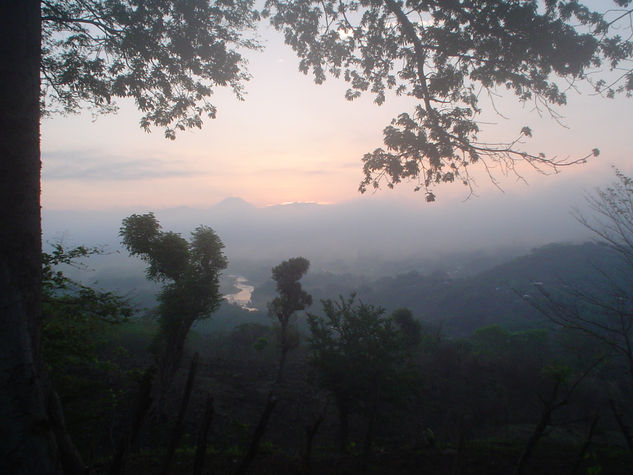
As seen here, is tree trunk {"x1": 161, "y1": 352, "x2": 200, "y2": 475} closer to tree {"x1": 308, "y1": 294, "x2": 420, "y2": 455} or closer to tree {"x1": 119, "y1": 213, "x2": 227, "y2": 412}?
tree {"x1": 308, "y1": 294, "x2": 420, "y2": 455}

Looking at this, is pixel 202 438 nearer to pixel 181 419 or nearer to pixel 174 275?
pixel 181 419

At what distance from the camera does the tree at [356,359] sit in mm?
11375

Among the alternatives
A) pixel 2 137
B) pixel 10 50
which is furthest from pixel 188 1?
pixel 2 137

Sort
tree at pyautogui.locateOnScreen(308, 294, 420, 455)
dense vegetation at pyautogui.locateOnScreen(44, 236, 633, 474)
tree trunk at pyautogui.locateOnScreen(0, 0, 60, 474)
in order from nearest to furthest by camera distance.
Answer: tree trunk at pyautogui.locateOnScreen(0, 0, 60, 474), dense vegetation at pyautogui.locateOnScreen(44, 236, 633, 474), tree at pyautogui.locateOnScreen(308, 294, 420, 455)

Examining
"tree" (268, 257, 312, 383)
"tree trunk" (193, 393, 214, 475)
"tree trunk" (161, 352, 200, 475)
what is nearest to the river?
"tree" (268, 257, 312, 383)

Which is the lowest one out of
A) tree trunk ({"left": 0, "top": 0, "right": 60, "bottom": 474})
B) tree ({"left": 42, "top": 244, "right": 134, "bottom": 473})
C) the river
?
the river

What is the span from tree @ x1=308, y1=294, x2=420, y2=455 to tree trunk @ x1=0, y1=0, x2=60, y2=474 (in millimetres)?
9975

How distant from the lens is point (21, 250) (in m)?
2.49

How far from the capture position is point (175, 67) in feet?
22.1

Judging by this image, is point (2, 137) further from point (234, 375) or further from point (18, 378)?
point (234, 375)

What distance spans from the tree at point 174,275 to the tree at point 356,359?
444 centimetres

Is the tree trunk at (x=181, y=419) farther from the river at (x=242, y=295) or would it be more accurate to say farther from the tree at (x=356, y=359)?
Answer: the river at (x=242, y=295)

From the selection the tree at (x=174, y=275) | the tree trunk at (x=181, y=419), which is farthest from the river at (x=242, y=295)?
the tree trunk at (x=181, y=419)

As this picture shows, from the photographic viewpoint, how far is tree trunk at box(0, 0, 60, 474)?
2.20 m
